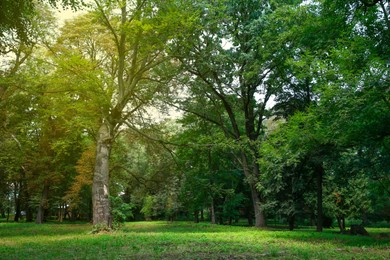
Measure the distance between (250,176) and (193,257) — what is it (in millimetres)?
14956

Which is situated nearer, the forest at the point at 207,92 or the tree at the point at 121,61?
the forest at the point at 207,92

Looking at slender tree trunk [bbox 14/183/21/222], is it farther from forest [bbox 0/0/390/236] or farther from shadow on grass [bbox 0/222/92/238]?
shadow on grass [bbox 0/222/92/238]

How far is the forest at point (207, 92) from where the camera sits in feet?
41.0

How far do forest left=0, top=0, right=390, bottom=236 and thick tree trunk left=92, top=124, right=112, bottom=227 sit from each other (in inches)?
2.4

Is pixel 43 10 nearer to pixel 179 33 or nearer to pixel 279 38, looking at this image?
pixel 179 33

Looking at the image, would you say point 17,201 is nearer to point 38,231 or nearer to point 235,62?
point 38,231

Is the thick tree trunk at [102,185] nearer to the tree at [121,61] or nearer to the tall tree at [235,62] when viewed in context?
the tree at [121,61]

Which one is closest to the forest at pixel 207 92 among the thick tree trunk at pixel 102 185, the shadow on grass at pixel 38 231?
the thick tree trunk at pixel 102 185

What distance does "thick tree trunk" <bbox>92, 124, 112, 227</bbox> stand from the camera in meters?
15.4

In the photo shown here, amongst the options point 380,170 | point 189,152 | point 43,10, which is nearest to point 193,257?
point 380,170

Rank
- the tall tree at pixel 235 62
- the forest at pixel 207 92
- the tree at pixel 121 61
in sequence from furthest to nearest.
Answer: the tall tree at pixel 235 62 < the tree at pixel 121 61 < the forest at pixel 207 92

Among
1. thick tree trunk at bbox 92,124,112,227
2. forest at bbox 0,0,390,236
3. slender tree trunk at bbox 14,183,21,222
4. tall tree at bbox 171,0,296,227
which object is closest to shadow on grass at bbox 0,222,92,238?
thick tree trunk at bbox 92,124,112,227

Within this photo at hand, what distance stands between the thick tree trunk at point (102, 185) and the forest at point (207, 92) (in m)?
0.06

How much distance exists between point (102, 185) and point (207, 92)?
10.9 metres
